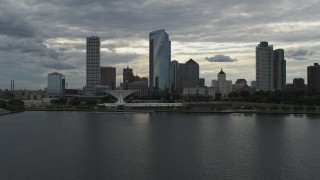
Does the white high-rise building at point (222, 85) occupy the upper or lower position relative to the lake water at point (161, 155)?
upper

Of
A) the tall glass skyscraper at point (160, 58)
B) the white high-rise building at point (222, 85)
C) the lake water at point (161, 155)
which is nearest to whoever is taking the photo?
the lake water at point (161, 155)

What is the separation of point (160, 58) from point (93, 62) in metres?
19.5

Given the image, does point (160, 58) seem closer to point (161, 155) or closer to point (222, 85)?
point (222, 85)

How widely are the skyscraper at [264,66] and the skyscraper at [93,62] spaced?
146 ft

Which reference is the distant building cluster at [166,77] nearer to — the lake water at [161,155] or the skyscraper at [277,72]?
the skyscraper at [277,72]

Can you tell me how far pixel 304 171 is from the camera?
1581cm

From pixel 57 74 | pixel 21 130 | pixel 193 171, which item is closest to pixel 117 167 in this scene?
pixel 193 171

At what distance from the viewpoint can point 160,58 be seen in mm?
126812

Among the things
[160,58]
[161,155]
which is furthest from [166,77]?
[161,155]

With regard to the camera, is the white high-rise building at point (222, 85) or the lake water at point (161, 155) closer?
the lake water at point (161, 155)

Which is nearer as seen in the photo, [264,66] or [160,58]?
[264,66]

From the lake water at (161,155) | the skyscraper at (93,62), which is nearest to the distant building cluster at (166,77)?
the skyscraper at (93,62)

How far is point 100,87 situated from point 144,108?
182 feet

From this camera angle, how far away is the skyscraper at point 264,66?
117875 mm
